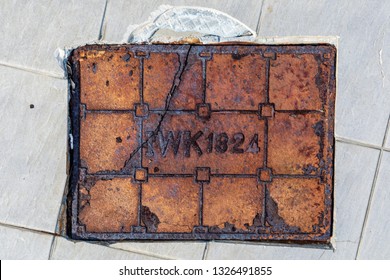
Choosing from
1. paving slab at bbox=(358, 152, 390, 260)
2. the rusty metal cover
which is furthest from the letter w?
paving slab at bbox=(358, 152, 390, 260)

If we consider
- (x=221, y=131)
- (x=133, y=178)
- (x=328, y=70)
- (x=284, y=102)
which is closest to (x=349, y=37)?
(x=328, y=70)

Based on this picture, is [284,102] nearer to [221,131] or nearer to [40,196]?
[221,131]

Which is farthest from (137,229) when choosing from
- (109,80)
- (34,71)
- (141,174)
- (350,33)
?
(350,33)

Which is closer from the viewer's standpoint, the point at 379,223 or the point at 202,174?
the point at 202,174

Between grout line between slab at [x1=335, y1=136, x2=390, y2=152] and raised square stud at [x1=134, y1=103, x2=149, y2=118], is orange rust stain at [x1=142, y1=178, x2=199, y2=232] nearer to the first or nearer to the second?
raised square stud at [x1=134, y1=103, x2=149, y2=118]

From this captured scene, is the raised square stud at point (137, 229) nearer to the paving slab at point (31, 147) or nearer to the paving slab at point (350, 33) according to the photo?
the paving slab at point (31, 147)

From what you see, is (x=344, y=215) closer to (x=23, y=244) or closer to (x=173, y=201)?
(x=173, y=201)
